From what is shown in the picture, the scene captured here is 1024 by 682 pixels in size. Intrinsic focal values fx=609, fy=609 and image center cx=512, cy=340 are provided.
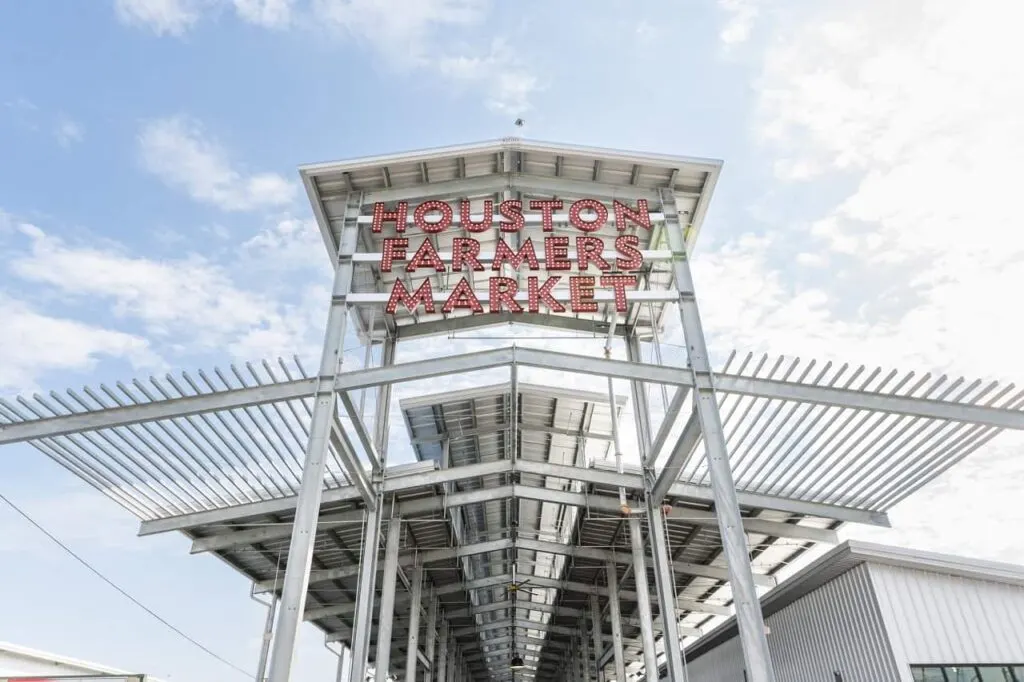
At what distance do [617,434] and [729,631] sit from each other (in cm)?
789

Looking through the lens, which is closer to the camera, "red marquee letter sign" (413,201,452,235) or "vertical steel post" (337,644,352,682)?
"red marquee letter sign" (413,201,452,235)

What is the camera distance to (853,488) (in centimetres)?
1641

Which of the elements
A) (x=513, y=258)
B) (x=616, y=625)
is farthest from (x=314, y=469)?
(x=616, y=625)

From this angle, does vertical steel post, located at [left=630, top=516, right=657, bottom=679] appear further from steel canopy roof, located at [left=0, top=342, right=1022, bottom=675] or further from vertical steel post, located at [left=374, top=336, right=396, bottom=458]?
vertical steel post, located at [left=374, top=336, right=396, bottom=458]

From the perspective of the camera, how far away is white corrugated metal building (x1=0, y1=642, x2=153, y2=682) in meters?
12.9

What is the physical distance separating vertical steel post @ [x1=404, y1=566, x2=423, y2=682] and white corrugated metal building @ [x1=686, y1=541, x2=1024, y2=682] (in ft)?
44.3

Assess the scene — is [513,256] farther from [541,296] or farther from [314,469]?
[314,469]

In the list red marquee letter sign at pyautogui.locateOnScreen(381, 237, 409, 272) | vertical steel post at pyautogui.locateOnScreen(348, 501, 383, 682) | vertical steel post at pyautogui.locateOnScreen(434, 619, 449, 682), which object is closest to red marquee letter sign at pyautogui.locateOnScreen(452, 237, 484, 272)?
red marquee letter sign at pyautogui.locateOnScreen(381, 237, 409, 272)

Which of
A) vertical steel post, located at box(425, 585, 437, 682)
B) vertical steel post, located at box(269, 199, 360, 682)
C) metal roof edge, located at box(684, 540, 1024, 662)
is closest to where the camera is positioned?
vertical steel post, located at box(269, 199, 360, 682)

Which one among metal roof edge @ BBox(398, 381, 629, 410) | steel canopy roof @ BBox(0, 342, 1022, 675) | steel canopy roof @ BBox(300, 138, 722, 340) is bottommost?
steel canopy roof @ BBox(0, 342, 1022, 675)

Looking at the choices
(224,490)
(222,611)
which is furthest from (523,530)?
(224,490)

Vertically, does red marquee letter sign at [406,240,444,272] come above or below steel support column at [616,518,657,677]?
above

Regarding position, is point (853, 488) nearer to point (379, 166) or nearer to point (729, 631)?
point (729, 631)

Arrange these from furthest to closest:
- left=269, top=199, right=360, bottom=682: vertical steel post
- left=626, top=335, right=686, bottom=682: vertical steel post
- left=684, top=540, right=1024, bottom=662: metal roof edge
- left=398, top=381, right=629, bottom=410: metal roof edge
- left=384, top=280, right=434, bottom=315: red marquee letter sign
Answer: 1. left=398, top=381, right=629, bottom=410: metal roof edge
2. left=626, top=335, right=686, bottom=682: vertical steel post
3. left=384, top=280, right=434, bottom=315: red marquee letter sign
4. left=684, top=540, right=1024, bottom=662: metal roof edge
5. left=269, top=199, right=360, bottom=682: vertical steel post
